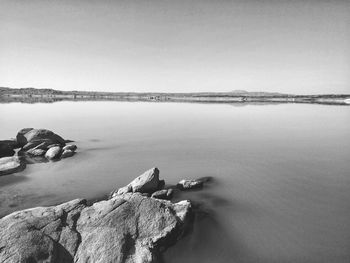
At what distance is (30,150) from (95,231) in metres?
13.0

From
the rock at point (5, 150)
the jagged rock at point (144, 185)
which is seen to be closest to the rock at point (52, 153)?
the rock at point (5, 150)

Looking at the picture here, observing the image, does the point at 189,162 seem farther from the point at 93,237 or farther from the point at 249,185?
the point at 93,237

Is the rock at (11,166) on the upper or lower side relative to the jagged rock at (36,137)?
lower

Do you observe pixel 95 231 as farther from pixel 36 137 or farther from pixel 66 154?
pixel 36 137

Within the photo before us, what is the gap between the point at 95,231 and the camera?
256 inches

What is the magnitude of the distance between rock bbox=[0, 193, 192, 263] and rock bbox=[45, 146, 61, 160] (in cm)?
891

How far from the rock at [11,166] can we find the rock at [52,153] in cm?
162

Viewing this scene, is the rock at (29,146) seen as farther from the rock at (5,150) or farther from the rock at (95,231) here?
the rock at (95,231)

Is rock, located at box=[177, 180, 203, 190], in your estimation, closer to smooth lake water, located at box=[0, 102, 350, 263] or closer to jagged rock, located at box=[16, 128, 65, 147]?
smooth lake water, located at box=[0, 102, 350, 263]

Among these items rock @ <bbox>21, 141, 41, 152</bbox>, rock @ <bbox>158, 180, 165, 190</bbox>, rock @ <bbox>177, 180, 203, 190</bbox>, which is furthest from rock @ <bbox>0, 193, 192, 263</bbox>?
rock @ <bbox>21, 141, 41, 152</bbox>

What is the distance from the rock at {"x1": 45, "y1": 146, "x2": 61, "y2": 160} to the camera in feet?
50.9

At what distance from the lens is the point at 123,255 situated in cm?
589

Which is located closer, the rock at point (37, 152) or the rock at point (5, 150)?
the rock at point (37, 152)

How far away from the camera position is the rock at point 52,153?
15521mm
